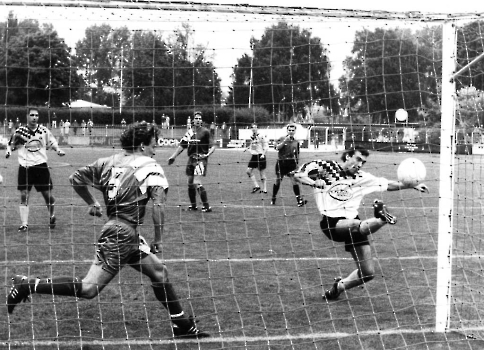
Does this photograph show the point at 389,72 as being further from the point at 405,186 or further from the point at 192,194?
the point at 192,194

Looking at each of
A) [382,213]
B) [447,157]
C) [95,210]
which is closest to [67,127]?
[95,210]

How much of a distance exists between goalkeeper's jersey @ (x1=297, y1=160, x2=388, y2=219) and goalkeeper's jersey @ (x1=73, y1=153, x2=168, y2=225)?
2.19 metres

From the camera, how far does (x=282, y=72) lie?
6.30m

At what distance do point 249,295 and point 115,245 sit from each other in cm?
203

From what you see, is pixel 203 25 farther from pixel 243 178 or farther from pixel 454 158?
pixel 243 178

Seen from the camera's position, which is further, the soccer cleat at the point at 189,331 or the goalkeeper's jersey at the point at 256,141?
the goalkeeper's jersey at the point at 256,141

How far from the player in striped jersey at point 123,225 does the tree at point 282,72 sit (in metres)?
1.01

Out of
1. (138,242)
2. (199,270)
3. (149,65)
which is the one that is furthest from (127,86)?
(199,270)

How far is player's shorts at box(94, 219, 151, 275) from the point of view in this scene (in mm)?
5633

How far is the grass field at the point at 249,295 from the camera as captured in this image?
19.4ft

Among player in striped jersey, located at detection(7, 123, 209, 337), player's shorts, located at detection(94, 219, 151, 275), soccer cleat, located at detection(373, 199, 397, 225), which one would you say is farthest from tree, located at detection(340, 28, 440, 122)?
player's shorts, located at detection(94, 219, 151, 275)

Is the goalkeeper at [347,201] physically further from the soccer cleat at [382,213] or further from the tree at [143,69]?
the tree at [143,69]

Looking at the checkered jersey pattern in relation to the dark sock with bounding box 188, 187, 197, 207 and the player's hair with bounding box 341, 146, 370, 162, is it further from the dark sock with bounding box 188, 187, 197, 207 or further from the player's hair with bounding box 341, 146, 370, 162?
the dark sock with bounding box 188, 187, 197, 207

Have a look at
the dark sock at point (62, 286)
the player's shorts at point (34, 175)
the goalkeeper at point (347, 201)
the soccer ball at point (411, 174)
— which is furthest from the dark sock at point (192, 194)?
the dark sock at point (62, 286)
